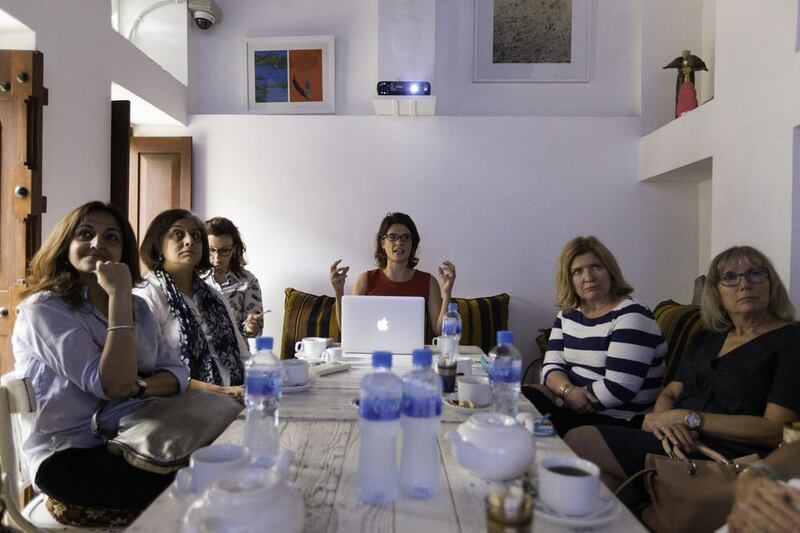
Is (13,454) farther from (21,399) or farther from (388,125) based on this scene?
(388,125)

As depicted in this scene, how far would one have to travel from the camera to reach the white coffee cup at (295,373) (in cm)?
171

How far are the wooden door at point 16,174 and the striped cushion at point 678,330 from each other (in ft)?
9.24

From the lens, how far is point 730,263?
1.86 metres

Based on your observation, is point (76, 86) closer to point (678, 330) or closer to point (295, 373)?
point (295, 373)

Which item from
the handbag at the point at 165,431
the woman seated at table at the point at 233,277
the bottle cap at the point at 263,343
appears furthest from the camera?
the woman seated at table at the point at 233,277

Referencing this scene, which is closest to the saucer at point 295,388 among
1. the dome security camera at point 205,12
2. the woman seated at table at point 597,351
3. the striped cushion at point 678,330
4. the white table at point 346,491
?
the white table at point 346,491

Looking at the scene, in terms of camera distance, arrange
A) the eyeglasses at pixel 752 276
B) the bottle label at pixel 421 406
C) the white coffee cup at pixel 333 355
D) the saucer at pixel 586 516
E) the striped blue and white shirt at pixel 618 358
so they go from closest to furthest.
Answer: the saucer at pixel 586 516, the bottle label at pixel 421 406, the eyeglasses at pixel 752 276, the striped blue and white shirt at pixel 618 358, the white coffee cup at pixel 333 355

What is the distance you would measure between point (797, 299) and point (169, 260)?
2448 mm

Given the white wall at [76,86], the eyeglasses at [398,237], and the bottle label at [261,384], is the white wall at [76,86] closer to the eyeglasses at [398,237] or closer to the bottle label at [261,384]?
the eyeglasses at [398,237]

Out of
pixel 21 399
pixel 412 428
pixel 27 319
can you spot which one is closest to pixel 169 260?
pixel 27 319

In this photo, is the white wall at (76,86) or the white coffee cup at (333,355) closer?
the white coffee cup at (333,355)

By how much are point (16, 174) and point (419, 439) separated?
210 cm

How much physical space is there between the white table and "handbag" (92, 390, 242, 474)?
15 cm

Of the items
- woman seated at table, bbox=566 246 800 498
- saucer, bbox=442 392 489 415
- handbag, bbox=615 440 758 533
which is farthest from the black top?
saucer, bbox=442 392 489 415
